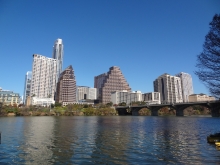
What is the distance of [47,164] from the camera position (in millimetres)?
15891

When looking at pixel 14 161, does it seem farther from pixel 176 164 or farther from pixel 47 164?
pixel 176 164

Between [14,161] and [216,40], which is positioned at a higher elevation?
[216,40]

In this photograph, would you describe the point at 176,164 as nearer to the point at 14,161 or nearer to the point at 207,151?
the point at 207,151

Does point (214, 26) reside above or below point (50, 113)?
above

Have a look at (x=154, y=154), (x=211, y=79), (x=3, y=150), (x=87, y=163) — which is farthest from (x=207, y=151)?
(x=3, y=150)

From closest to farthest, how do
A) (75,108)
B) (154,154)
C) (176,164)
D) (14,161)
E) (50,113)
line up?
(176,164)
(14,161)
(154,154)
(50,113)
(75,108)

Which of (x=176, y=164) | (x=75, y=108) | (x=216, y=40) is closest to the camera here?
(x=176, y=164)

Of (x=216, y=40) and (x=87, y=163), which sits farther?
(x=216, y=40)

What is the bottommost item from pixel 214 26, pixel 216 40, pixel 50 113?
pixel 50 113

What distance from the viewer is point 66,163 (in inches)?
637

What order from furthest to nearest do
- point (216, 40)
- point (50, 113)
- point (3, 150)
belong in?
1. point (50, 113)
2. point (216, 40)
3. point (3, 150)

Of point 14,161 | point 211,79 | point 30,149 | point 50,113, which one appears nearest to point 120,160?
point 14,161

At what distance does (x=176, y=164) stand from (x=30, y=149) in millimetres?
15833

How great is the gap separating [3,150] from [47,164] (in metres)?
8.59
